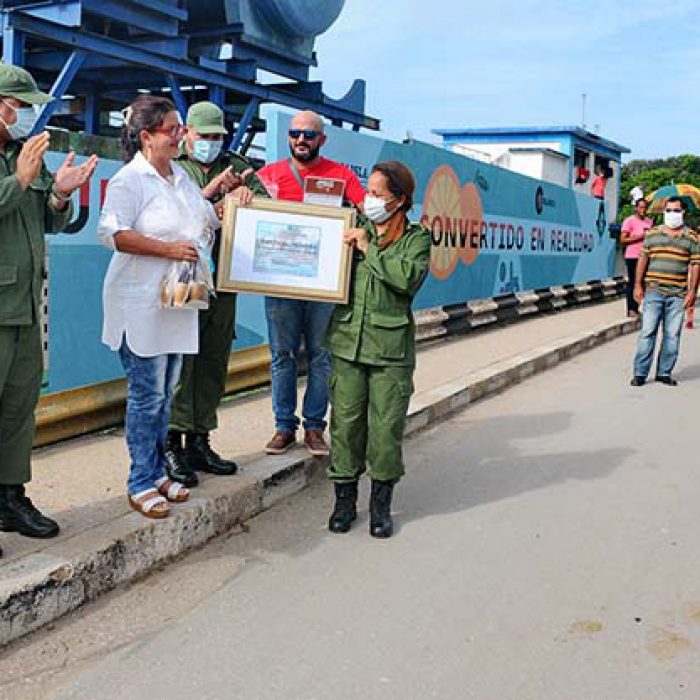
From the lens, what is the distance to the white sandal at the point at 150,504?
4086 mm

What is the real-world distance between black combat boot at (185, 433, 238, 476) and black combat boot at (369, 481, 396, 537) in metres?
0.83

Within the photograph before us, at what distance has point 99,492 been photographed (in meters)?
4.55

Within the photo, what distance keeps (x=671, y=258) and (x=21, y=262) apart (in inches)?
271

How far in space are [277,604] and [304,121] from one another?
2643 millimetres

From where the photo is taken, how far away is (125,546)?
3844mm

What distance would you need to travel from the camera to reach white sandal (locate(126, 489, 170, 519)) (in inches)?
161

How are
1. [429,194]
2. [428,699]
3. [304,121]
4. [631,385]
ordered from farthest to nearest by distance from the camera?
1. [429,194]
2. [631,385]
3. [304,121]
4. [428,699]

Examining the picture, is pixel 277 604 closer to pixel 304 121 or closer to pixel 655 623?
pixel 655 623

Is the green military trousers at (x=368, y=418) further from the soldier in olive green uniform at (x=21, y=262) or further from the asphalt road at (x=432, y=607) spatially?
the soldier in olive green uniform at (x=21, y=262)

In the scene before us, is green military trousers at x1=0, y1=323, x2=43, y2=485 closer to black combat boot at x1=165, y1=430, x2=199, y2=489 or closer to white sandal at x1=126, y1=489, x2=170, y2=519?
white sandal at x1=126, y1=489, x2=170, y2=519

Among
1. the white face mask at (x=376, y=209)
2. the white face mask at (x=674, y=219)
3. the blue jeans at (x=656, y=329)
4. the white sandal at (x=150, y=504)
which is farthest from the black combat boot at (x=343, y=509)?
the white face mask at (x=674, y=219)

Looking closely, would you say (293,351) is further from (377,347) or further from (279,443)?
(377,347)

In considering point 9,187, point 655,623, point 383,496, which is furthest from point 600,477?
point 9,187

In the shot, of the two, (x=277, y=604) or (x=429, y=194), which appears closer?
(x=277, y=604)
